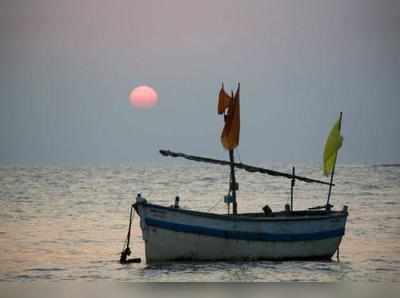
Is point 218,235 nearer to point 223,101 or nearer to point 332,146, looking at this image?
point 223,101

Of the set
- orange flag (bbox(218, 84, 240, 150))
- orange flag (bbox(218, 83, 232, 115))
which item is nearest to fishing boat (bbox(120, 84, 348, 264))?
orange flag (bbox(218, 84, 240, 150))

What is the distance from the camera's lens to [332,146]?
2734 centimetres

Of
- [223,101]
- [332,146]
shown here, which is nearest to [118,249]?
[223,101]

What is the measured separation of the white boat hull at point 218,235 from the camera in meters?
23.8

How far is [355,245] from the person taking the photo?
33438 millimetres

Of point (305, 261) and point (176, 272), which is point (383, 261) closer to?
point (305, 261)

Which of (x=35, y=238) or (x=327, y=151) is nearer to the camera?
(x=327, y=151)

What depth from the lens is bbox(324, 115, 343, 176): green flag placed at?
2717 cm

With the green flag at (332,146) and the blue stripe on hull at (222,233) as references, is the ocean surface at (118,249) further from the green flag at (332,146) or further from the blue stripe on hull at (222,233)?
the green flag at (332,146)

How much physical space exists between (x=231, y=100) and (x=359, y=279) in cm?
689

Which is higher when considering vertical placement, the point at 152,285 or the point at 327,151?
the point at 327,151

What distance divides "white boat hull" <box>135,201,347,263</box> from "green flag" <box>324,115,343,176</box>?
9.82 ft

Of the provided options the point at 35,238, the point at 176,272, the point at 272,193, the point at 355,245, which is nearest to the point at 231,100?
the point at 176,272

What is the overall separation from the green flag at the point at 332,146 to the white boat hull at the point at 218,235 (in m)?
2.99
